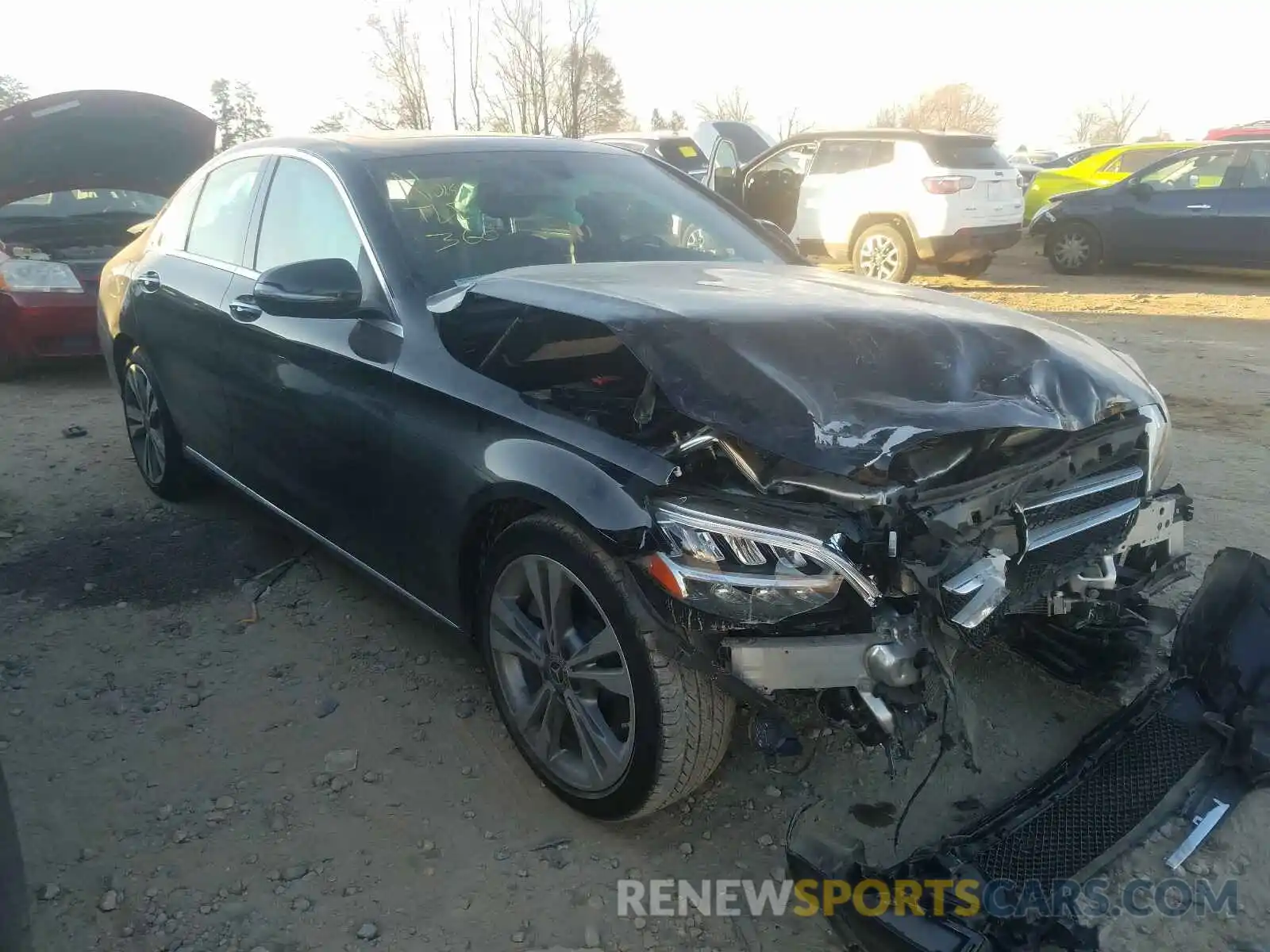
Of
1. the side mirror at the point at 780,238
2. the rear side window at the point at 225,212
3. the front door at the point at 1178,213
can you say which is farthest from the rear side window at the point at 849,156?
the rear side window at the point at 225,212

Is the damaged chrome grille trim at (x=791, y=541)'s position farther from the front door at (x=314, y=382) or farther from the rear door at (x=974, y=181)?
the rear door at (x=974, y=181)

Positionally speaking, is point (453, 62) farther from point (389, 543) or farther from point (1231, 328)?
point (389, 543)

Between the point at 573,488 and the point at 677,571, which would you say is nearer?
the point at 677,571

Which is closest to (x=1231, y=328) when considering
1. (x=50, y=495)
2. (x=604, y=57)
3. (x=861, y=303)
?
(x=861, y=303)

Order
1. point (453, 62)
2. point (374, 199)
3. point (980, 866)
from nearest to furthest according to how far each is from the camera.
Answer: point (980, 866) → point (374, 199) → point (453, 62)

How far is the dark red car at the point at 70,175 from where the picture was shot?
6.52 m

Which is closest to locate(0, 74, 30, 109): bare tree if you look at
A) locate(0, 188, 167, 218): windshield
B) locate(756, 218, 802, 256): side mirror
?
locate(0, 188, 167, 218): windshield

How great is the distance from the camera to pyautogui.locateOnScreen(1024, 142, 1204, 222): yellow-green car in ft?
45.4

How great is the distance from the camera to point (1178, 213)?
11258mm

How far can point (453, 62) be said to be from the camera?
19.5 meters

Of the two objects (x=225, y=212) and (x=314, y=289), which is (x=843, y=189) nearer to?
(x=225, y=212)

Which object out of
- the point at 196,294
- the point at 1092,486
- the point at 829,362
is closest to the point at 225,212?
the point at 196,294

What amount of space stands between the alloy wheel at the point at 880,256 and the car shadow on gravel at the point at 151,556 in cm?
806

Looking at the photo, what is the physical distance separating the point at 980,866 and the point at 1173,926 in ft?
1.57
